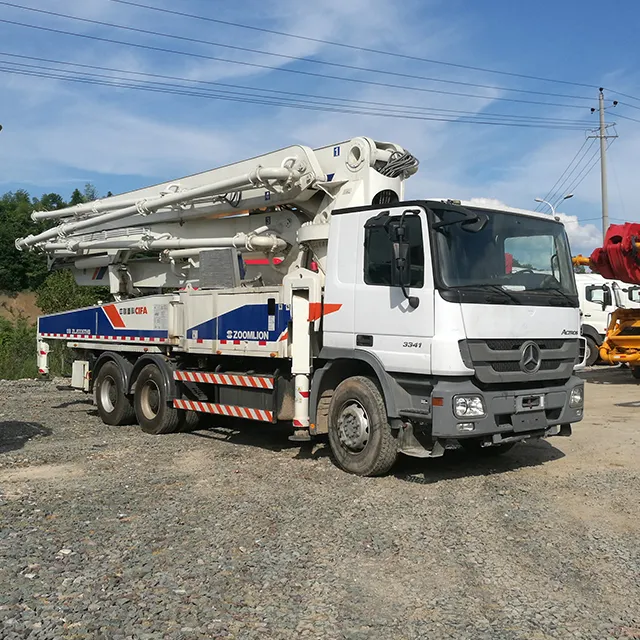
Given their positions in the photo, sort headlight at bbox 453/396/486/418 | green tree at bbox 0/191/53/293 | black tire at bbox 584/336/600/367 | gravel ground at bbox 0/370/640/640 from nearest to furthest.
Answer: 1. gravel ground at bbox 0/370/640/640
2. headlight at bbox 453/396/486/418
3. black tire at bbox 584/336/600/367
4. green tree at bbox 0/191/53/293

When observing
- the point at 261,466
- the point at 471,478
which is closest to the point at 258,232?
the point at 261,466

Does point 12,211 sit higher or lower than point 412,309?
higher

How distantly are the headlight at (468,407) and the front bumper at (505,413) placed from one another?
0.03 m

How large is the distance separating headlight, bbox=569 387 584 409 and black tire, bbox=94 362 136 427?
6.52 m

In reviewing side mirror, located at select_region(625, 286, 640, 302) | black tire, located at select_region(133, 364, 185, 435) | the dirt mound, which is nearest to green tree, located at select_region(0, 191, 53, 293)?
the dirt mound

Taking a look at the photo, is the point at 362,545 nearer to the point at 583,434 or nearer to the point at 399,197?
the point at 399,197

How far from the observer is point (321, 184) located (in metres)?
8.69

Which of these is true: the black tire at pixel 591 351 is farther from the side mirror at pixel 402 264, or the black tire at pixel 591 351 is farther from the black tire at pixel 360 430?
the side mirror at pixel 402 264

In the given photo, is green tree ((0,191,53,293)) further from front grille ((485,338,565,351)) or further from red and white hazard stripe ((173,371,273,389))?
front grille ((485,338,565,351))

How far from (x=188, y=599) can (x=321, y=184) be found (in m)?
5.51

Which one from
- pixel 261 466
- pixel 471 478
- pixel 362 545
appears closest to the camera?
pixel 362 545

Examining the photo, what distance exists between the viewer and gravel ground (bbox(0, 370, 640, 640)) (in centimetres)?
413

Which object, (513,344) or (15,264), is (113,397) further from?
(15,264)

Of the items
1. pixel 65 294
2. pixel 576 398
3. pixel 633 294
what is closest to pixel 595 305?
pixel 633 294
